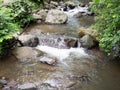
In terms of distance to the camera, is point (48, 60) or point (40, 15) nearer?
point (48, 60)

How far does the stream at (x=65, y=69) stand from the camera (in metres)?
8.13

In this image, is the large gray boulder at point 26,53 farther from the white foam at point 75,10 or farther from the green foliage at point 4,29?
the white foam at point 75,10

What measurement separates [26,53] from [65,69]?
2029 millimetres

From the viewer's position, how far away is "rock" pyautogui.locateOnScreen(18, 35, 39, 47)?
36.1 feet

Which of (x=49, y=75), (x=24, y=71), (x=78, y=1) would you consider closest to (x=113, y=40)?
(x=49, y=75)

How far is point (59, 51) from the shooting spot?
1095 cm

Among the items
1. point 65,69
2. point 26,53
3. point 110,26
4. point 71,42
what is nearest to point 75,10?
point 71,42

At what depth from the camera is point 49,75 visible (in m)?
8.62

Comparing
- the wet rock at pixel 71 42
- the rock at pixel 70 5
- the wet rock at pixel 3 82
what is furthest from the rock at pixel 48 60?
the rock at pixel 70 5

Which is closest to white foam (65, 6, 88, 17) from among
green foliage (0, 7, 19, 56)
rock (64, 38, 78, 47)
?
rock (64, 38, 78, 47)

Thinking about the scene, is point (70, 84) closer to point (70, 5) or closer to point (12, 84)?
point (12, 84)

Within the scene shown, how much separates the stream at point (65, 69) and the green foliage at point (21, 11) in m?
2.07

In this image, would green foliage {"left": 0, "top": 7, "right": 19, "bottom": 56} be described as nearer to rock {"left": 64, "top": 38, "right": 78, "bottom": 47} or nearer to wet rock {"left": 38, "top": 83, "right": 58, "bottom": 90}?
wet rock {"left": 38, "top": 83, "right": 58, "bottom": 90}

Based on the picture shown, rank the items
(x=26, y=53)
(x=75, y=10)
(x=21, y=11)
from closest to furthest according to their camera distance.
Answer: (x=26, y=53)
(x=21, y=11)
(x=75, y=10)
